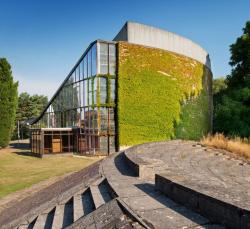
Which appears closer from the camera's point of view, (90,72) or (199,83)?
(90,72)

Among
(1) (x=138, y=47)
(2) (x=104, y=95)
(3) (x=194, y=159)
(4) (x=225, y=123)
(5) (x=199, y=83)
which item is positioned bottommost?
(3) (x=194, y=159)

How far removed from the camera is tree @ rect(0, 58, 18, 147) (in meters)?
33.4

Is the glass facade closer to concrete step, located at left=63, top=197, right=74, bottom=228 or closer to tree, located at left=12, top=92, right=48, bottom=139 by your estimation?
concrete step, located at left=63, top=197, right=74, bottom=228

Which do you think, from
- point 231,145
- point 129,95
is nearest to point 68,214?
point 231,145

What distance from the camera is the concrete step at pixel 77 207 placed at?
5.80 m

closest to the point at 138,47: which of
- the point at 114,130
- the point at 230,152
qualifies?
the point at 114,130

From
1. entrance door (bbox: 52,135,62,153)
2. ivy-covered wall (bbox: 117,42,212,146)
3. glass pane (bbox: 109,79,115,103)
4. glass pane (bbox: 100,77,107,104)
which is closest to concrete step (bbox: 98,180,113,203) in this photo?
ivy-covered wall (bbox: 117,42,212,146)

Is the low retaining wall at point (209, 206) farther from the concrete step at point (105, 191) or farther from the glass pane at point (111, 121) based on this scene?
the glass pane at point (111, 121)

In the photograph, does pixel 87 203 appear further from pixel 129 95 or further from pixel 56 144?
pixel 56 144

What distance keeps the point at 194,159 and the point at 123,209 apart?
7.69 m

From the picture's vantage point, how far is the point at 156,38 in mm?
24281

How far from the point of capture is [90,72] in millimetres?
23109

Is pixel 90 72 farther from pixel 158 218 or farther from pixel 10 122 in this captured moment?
pixel 158 218

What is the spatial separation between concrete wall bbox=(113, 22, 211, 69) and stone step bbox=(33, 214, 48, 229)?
18.6 metres
